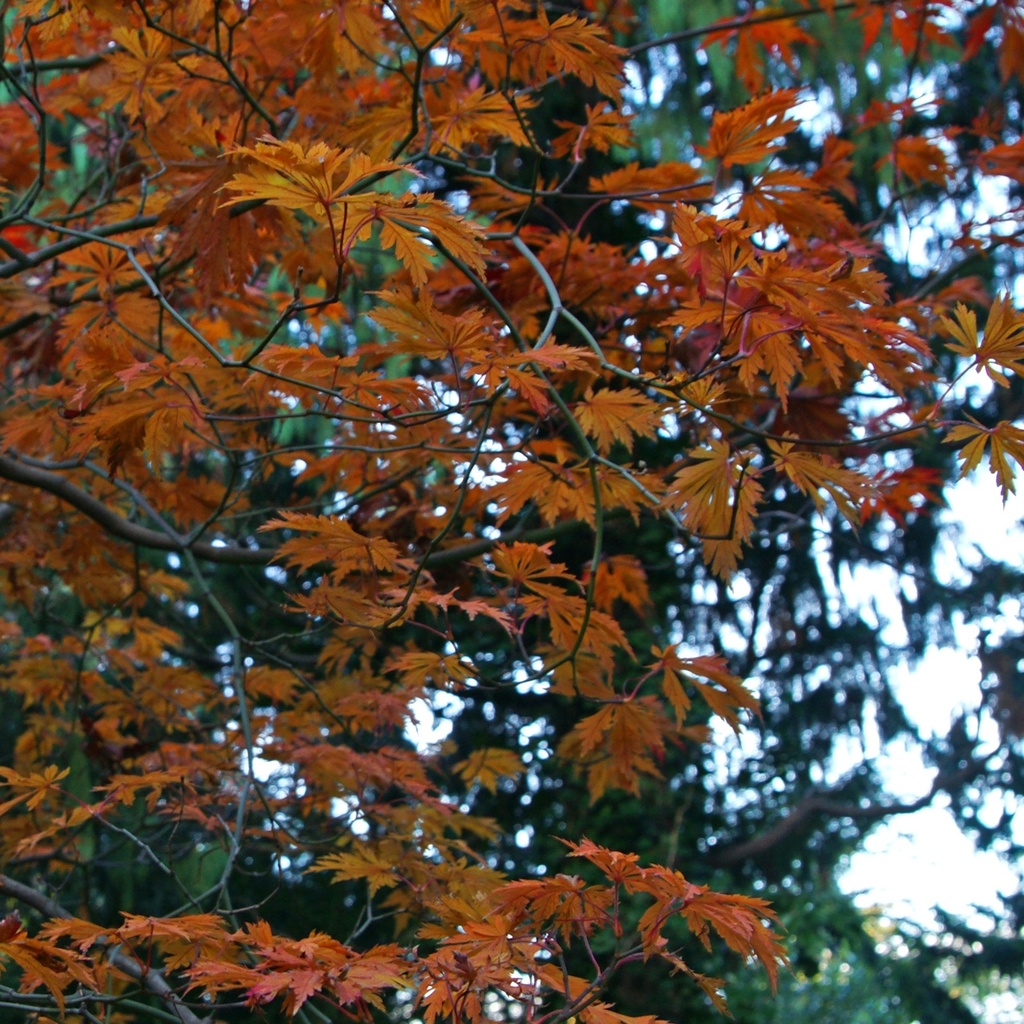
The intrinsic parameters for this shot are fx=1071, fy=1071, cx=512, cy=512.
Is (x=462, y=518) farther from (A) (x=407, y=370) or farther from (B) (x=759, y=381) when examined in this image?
(A) (x=407, y=370)

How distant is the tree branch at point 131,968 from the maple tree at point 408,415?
0.01 m

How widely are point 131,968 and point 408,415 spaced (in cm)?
98

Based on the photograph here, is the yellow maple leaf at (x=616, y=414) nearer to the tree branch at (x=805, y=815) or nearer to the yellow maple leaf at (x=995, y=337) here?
the yellow maple leaf at (x=995, y=337)

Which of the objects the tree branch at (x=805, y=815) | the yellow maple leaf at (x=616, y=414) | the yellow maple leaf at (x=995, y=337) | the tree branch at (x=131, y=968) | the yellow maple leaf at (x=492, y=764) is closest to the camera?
the yellow maple leaf at (x=995, y=337)

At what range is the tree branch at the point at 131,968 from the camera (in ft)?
4.83

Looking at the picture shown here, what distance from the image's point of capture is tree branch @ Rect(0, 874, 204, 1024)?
1.47 meters

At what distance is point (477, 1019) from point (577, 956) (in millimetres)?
3363

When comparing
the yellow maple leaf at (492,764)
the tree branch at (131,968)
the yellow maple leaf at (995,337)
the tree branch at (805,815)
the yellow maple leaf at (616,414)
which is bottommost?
the tree branch at (131,968)

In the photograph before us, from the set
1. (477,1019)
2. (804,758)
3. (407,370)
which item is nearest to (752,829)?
(804,758)

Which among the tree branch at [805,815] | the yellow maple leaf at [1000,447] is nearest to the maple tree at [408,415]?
the yellow maple leaf at [1000,447]

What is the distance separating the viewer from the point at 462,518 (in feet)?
7.75

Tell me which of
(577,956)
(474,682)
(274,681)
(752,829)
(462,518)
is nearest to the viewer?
(474,682)

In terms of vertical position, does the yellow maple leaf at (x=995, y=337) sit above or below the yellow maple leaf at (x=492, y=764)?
above

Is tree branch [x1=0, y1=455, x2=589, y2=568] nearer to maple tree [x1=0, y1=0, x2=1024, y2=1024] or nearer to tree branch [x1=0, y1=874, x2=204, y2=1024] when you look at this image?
maple tree [x1=0, y1=0, x2=1024, y2=1024]
